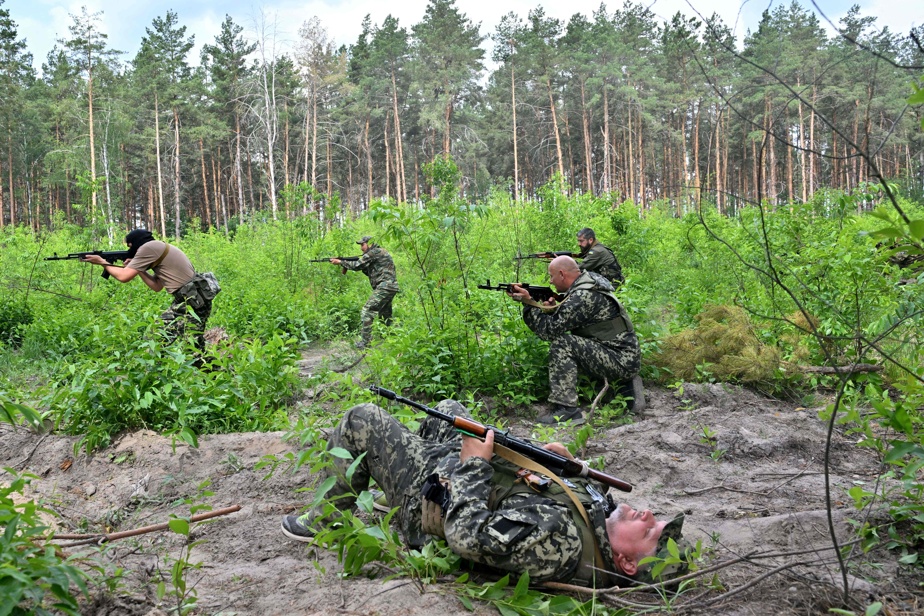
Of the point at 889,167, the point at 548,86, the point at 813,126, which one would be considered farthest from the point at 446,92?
the point at 889,167

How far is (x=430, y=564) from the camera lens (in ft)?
8.57

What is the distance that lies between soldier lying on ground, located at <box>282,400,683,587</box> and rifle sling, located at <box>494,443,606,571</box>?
0.01 m

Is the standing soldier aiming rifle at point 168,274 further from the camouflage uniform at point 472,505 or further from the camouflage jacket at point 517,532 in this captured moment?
the camouflage jacket at point 517,532

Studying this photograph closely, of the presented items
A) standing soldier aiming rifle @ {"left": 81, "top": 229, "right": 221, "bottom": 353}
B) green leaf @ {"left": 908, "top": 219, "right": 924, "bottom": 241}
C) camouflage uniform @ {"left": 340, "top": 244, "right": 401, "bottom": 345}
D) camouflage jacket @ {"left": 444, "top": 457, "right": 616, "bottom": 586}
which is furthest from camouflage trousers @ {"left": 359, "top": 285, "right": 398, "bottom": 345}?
green leaf @ {"left": 908, "top": 219, "right": 924, "bottom": 241}

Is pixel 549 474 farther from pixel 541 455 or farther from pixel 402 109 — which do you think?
pixel 402 109

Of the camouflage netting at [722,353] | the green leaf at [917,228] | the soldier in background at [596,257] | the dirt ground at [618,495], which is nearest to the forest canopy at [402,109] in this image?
the soldier in background at [596,257]

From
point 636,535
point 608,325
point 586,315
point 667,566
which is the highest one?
point 586,315

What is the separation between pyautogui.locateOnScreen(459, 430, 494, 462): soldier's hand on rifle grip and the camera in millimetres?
2709

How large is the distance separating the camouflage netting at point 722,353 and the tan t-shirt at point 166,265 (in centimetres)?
568

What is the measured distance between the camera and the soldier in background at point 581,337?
6.03 metres

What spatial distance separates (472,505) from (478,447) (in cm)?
26

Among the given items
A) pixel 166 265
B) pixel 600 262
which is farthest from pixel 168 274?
pixel 600 262

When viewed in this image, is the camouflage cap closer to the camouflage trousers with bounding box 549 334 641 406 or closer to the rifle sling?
the rifle sling

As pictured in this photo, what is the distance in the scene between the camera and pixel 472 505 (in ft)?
8.45
